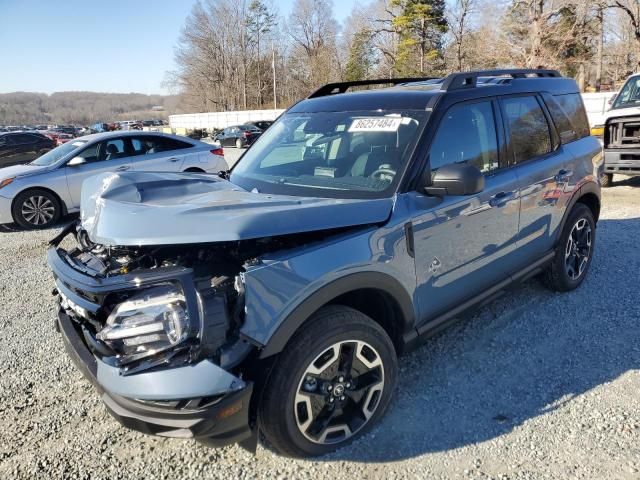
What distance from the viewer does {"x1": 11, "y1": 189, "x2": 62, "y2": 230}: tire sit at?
815cm

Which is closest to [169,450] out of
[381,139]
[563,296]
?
[381,139]

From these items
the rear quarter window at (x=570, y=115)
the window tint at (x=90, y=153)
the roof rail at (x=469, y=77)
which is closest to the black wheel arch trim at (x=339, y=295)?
the roof rail at (x=469, y=77)

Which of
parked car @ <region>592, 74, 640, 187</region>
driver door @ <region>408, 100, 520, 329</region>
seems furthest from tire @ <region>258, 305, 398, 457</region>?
parked car @ <region>592, 74, 640, 187</region>

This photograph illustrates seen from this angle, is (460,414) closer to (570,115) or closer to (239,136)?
(570,115)

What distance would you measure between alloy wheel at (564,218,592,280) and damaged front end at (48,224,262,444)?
11.0 ft

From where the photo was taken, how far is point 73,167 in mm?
8469

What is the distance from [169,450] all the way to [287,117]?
250 cm

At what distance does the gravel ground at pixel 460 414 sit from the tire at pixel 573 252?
182 mm

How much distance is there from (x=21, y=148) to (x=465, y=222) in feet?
53.6

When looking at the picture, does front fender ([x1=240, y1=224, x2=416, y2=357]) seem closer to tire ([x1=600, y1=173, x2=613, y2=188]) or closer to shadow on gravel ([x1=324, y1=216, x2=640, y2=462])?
shadow on gravel ([x1=324, y1=216, x2=640, y2=462])

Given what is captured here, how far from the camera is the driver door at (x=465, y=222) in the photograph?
2.78 meters

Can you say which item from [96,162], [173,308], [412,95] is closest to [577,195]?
[412,95]

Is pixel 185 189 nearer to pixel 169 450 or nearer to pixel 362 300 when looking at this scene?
pixel 362 300

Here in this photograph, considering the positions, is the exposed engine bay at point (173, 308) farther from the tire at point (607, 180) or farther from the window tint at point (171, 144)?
the tire at point (607, 180)
